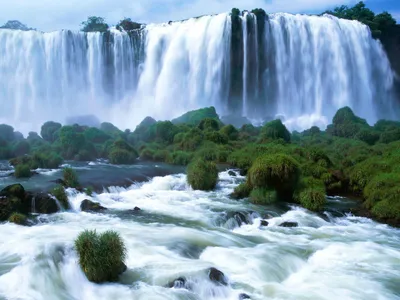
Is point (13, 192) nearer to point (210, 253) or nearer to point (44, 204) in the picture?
point (44, 204)

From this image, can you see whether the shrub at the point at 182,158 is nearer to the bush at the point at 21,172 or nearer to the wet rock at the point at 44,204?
the bush at the point at 21,172

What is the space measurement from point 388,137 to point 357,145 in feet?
12.4

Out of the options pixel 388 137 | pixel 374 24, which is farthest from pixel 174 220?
pixel 374 24

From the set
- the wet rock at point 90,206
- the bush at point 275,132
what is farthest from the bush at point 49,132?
the wet rock at point 90,206

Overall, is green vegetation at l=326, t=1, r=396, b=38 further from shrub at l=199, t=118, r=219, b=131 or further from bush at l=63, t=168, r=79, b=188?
bush at l=63, t=168, r=79, b=188

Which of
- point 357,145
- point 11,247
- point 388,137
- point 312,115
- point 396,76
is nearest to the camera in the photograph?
point 11,247

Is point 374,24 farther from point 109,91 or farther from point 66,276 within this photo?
point 66,276

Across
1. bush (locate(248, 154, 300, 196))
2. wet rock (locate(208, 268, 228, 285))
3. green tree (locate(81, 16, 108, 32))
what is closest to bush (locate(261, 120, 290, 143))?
bush (locate(248, 154, 300, 196))

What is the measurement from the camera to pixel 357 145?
25.0 metres

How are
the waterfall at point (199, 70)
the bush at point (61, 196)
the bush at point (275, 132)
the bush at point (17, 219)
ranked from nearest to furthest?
1. the bush at point (17, 219)
2. the bush at point (61, 196)
3. the bush at point (275, 132)
4. the waterfall at point (199, 70)

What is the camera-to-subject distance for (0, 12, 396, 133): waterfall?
1708 inches

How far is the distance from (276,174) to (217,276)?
7508mm

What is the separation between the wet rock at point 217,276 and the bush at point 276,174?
24.1 ft

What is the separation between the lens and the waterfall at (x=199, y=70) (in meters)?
43.4
